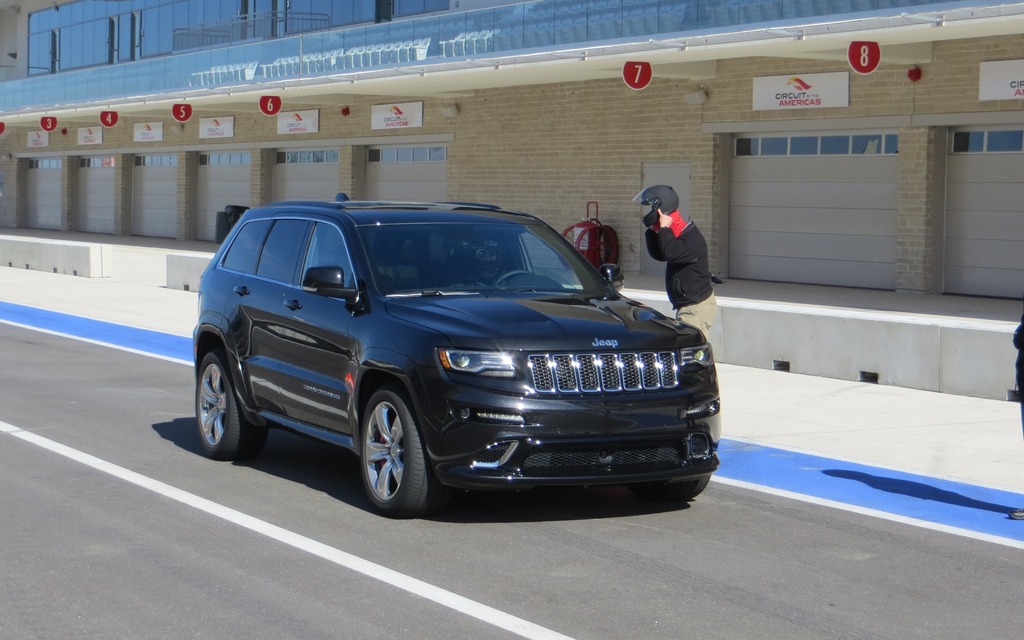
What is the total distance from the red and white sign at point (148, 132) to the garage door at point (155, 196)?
788mm

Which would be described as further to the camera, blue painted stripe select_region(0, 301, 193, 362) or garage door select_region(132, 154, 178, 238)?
garage door select_region(132, 154, 178, 238)

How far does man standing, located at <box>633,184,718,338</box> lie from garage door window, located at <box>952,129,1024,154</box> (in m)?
13.0

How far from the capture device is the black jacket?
Answer: 10.9 m

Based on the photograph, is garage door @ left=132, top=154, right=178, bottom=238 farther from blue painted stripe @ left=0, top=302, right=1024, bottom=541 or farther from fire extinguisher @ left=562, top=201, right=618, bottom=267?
blue painted stripe @ left=0, top=302, right=1024, bottom=541

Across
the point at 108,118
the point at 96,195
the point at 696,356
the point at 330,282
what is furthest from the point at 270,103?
the point at 696,356

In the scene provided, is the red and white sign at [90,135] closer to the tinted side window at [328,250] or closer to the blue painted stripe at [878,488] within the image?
the blue painted stripe at [878,488]

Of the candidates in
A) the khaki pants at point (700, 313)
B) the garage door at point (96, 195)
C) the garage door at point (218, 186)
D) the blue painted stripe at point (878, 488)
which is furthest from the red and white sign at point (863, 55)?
the garage door at point (96, 195)

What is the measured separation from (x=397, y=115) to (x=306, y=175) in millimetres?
5846

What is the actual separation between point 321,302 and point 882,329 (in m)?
6.97

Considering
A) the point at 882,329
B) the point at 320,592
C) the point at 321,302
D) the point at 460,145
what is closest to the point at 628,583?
the point at 320,592

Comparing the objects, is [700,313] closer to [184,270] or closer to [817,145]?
[817,145]

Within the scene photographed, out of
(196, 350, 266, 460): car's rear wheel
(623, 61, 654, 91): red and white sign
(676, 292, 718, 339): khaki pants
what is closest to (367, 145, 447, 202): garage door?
(623, 61, 654, 91): red and white sign

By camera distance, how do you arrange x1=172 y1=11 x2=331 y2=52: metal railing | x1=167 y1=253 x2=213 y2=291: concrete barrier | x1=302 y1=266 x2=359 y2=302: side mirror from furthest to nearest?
x1=172 y1=11 x2=331 y2=52: metal railing → x1=167 y1=253 x2=213 y2=291: concrete barrier → x1=302 y1=266 x2=359 y2=302: side mirror

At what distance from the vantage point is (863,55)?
20.8 m
